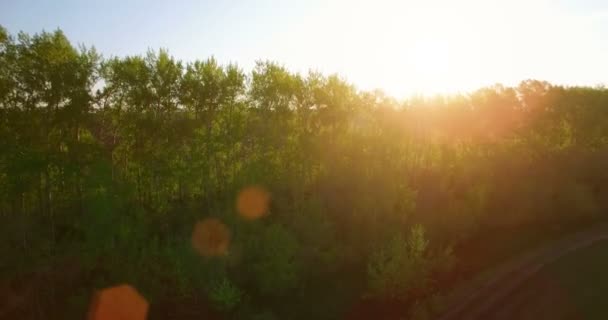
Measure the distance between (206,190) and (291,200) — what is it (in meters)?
8.86

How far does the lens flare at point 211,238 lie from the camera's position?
105 ft

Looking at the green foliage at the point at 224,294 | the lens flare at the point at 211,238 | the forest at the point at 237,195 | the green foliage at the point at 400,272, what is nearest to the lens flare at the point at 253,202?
the forest at the point at 237,195

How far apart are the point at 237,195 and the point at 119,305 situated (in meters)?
12.9

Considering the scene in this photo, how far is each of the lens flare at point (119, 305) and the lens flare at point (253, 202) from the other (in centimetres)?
957

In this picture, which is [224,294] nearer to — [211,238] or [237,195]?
[211,238]

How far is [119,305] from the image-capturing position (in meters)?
33.8

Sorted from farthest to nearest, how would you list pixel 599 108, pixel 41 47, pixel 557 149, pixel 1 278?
pixel 599 108, pixel 557 149, pixel 41 47, pixel 1 278

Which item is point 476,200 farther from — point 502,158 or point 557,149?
point 557,149

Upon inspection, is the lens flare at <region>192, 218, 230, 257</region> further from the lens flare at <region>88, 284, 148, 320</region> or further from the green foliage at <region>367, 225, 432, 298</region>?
the green foliage at <region>367, 225, 432, 298</region>

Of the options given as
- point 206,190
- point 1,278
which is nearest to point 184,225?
point 206,190

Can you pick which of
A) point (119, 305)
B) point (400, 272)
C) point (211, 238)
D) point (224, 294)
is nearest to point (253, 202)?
point (211, 238)

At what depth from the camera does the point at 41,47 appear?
130ft

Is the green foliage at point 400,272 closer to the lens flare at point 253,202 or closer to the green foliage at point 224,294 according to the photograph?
the green foliage at point 224,294

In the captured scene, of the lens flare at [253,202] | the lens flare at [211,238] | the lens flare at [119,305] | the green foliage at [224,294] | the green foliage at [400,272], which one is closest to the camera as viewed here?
the green foliage at [224,294]
